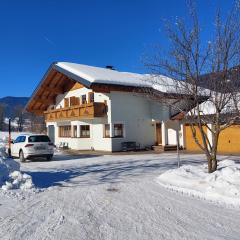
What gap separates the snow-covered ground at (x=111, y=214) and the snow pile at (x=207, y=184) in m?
0.33

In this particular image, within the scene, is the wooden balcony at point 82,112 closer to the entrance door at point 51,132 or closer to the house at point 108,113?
the house at point 108,113

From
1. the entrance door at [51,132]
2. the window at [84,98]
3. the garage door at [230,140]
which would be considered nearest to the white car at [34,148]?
the window at [84,98]

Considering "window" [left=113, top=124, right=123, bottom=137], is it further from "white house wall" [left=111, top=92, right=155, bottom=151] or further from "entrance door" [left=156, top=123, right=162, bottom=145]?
"entrance door" [left=156, top=123, right=162, bottom=145]

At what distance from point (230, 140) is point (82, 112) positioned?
11598mm

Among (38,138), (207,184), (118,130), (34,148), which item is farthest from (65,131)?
(207,184)

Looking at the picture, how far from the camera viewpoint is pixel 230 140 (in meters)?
23.7

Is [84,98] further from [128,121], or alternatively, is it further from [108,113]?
[128,121]

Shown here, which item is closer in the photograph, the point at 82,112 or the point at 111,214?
the point at 111,214

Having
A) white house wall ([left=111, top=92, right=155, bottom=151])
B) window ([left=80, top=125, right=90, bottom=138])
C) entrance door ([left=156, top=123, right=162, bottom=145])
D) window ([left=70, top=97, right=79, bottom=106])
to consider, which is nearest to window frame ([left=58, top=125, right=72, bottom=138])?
window ([left=80, top=125, right=90, bottom=138])

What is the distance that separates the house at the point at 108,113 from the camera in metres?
27.1

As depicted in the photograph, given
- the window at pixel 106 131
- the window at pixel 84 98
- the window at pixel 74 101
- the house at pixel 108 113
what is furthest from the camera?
the window at pixel 74 101

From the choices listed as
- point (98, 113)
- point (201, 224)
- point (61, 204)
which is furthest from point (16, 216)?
point (98, 113)

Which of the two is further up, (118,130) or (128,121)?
(128,121)

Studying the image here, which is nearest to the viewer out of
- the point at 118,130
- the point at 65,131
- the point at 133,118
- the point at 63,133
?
the point at 118,130
